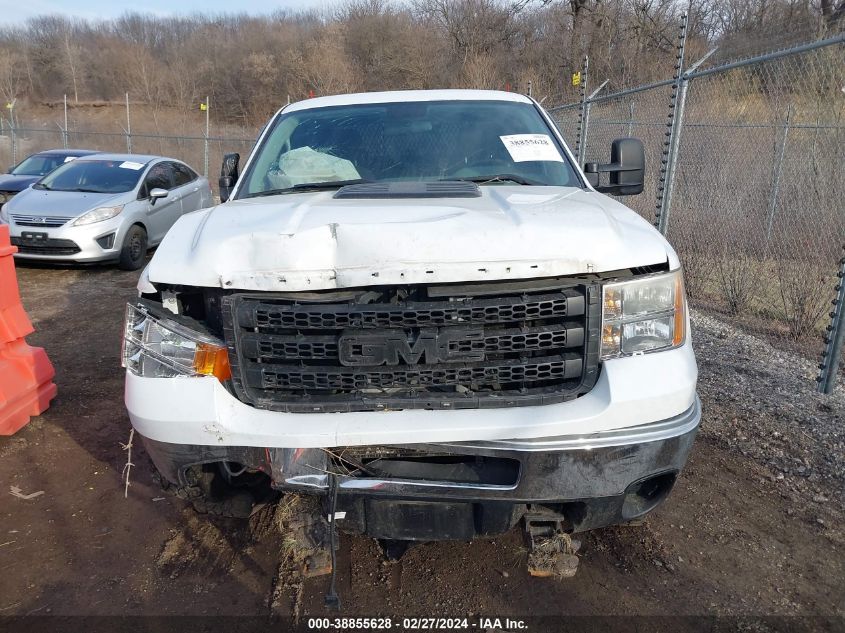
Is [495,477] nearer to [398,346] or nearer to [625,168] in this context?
[398,346]

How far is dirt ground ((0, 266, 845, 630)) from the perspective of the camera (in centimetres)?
244

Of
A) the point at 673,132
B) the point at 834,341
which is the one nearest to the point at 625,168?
the point at 834,341

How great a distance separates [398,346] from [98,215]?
26.0 feet

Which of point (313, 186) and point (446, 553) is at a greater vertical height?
point (313, 186)

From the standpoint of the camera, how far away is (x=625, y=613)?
2373 millimetres

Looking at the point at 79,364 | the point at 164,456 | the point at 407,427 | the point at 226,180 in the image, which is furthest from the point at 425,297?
the point at 79,364

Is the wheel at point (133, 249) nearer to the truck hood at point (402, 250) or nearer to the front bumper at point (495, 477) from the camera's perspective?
the truck hood at point (402, 250)

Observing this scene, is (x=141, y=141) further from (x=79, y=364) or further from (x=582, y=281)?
(x=582, y=281)

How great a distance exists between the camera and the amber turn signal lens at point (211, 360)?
223 cm

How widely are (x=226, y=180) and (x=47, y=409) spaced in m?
2.02

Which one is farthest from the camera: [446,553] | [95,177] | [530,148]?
[95,177]

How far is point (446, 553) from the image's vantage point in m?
2.75

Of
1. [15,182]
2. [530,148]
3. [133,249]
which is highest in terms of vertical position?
[530,148]

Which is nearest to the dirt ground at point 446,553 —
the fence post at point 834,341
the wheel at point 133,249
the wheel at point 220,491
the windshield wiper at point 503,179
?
the wheel at point 220,491
